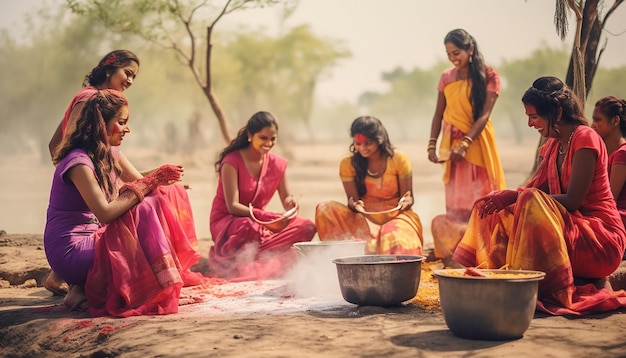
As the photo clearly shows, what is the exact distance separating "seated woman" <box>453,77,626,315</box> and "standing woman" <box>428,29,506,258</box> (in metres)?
2.08

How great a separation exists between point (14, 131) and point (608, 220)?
3542 cm

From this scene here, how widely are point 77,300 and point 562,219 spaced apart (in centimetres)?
318

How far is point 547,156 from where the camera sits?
4617 mm

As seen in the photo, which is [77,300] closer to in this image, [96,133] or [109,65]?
[96,133]

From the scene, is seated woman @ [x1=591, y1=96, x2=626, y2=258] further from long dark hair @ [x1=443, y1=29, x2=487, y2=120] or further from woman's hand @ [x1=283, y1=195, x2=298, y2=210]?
woman's hand @ [x1=283, y1=195, x2=298, y2=210]

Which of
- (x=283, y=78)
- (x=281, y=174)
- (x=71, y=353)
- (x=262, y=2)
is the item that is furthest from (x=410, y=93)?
(x=71, y=353)

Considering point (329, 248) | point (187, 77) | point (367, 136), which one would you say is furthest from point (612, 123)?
point (187, 77)

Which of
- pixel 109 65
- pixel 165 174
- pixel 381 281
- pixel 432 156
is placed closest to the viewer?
pixel 381 281

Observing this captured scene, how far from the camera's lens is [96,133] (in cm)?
453

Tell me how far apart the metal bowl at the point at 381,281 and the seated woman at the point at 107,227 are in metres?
1.13

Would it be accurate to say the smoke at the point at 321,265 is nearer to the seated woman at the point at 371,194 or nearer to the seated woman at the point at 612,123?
the seated woman at the point at 371,194

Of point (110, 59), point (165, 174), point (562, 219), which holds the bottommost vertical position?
point (562, 219)

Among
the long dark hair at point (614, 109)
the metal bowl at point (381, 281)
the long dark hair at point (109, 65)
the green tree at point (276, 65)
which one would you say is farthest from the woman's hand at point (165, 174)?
the green tree at point (276, 65)

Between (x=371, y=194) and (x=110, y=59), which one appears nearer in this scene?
(x=110, y=59)
